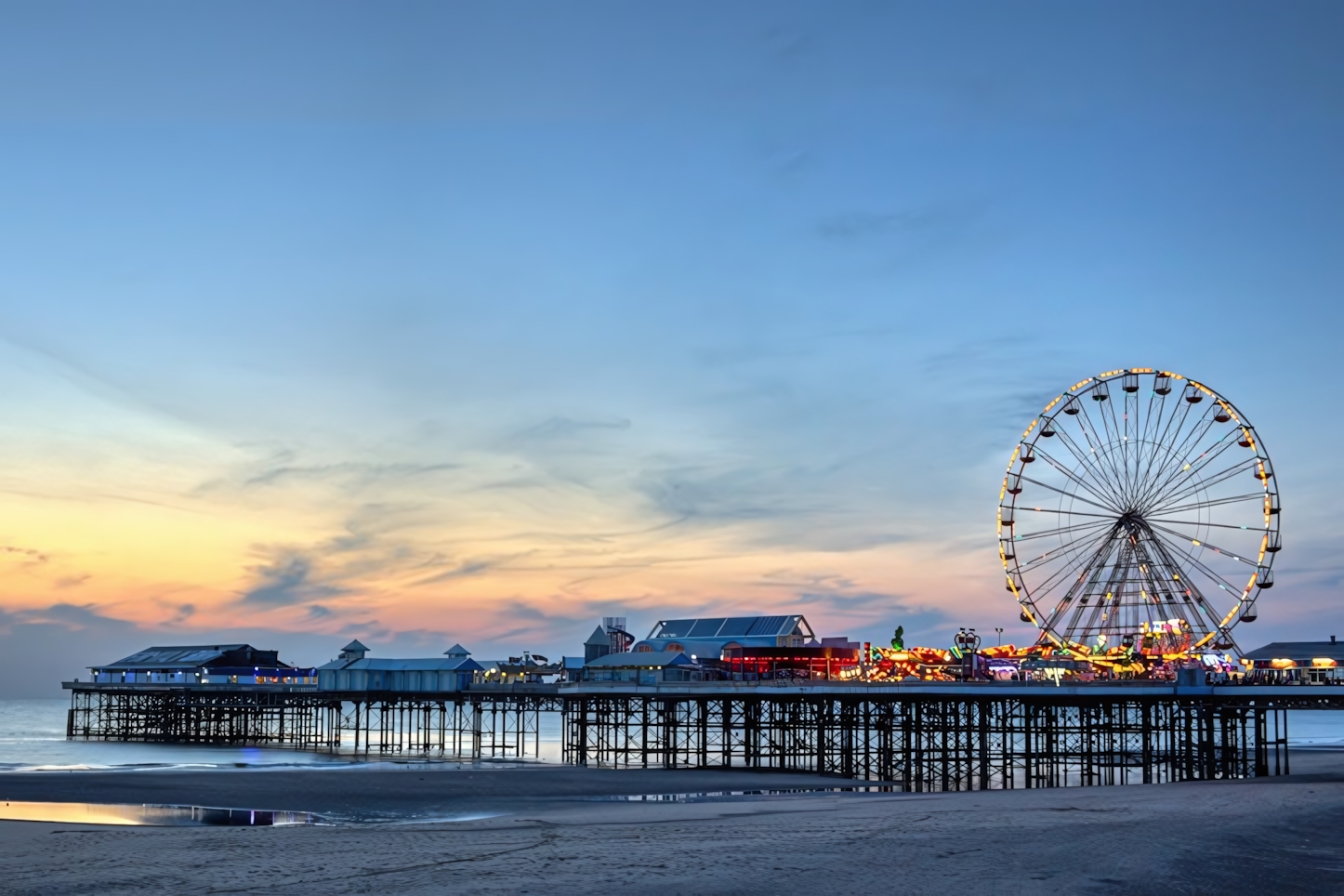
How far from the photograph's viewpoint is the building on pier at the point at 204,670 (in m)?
105

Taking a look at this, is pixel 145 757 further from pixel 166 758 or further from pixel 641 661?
pixel 641 661

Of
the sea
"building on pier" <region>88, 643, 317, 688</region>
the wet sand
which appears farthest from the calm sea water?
the wet sand

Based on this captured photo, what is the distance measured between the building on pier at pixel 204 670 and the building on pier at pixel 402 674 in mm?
15584

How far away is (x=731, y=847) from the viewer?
26812mm

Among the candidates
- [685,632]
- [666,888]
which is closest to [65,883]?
[666,888]

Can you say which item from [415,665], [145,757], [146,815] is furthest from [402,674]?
[146,815]

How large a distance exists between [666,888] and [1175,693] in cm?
4233

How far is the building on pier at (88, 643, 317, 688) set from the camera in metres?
105

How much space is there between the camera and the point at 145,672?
10662 centimetres

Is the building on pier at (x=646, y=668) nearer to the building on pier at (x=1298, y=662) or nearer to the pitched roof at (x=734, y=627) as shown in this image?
the pitched roof at (x=734, y=627)

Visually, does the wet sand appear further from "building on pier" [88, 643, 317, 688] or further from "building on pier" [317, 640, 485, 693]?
"building on pier" [88, 643, 317, 688]

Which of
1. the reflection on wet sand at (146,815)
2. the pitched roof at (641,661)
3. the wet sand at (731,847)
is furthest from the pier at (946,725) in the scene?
the reflection on wet sand at (146,815)

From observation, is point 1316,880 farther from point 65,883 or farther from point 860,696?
point 860,696

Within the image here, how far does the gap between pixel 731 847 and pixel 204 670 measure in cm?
8897
